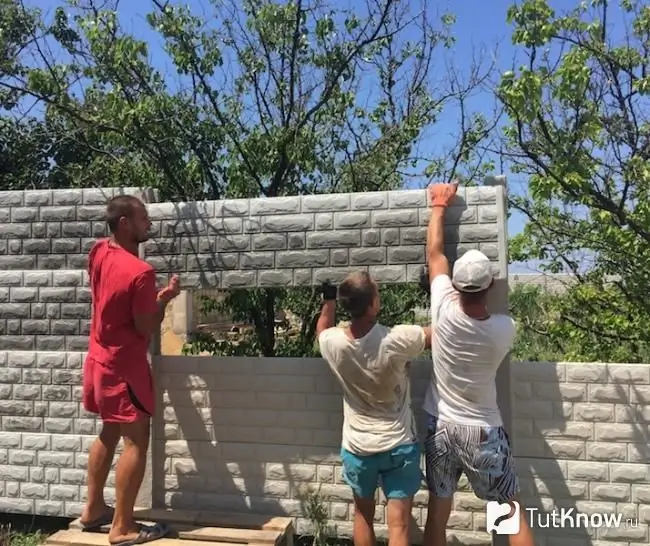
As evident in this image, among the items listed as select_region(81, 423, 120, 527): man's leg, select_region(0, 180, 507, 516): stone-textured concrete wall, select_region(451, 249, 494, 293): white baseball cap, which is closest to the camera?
select_region(451, 249, 494, 293): white baseball cap

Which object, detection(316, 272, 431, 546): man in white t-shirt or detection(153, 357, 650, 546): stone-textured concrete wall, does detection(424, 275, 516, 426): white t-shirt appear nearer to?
detection(316, 272, 431, 546): man in white t-shirt

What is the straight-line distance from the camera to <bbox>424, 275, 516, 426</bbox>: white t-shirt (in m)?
3.00

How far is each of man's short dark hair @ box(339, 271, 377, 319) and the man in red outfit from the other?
104cm

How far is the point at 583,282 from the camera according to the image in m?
5.24

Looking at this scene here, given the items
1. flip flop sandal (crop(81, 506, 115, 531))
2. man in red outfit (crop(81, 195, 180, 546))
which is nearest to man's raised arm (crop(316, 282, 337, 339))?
man in red outfit (crop(81, 195, 180, 546))

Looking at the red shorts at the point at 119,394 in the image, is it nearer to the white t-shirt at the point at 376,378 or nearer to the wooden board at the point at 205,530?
the wooden board at the point at 205,530

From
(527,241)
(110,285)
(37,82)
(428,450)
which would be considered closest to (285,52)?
(37,82)

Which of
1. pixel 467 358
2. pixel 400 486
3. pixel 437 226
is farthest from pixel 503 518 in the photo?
pixel 437 226

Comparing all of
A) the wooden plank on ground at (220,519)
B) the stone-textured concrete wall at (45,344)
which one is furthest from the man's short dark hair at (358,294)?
the stone-textured concrete wall at (45,344)

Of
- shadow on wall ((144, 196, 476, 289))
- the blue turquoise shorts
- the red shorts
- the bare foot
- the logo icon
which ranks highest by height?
shadow on wall ((144, 196, 476, 289))

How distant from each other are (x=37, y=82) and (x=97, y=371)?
261cm

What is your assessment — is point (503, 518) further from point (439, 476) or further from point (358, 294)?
point (358, 294)

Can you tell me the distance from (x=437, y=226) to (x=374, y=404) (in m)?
1.18

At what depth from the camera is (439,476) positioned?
10.4 ft
